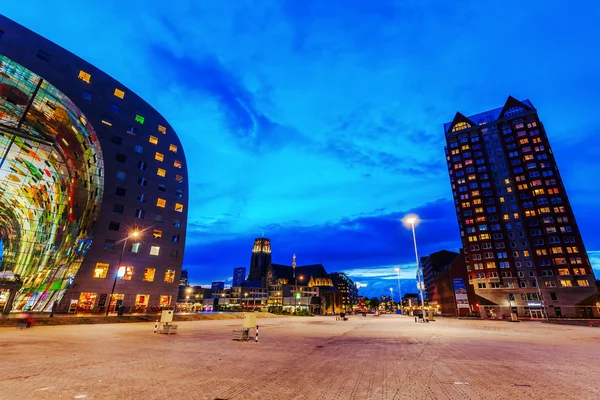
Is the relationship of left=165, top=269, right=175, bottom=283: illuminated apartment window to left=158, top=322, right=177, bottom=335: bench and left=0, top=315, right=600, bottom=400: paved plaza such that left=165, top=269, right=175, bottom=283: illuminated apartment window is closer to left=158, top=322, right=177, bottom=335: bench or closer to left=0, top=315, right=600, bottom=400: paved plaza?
left=158, top=322, right=177, bottom=335: bench

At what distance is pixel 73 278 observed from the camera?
4325 cm

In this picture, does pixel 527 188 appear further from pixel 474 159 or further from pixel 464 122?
pixel 464 122

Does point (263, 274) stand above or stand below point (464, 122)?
below

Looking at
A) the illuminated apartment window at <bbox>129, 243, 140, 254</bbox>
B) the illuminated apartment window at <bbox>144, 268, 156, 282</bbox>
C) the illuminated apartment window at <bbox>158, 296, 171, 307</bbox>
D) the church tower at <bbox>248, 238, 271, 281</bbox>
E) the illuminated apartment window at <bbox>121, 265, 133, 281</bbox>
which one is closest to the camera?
the illuminated apartment window at <bbox>121, 265, 133, 281</bbox>

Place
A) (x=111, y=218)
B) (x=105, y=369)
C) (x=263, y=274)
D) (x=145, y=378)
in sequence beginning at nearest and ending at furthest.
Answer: (x=145, y=378) → (x=105, y=369) → (x=111, y=218) → (x=263, y=274)

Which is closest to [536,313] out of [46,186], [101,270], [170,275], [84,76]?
[170,275]

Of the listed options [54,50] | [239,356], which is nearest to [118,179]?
[54,50]

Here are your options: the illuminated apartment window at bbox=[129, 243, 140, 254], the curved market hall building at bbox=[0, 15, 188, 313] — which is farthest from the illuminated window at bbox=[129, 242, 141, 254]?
the curved market hall building at bbox=[0, 15, 188, 313]

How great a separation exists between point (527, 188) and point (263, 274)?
13253 centimetres

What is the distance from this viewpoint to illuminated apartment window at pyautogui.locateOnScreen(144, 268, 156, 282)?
5184 centimetres

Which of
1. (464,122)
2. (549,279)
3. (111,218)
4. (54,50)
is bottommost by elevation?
(549,279)

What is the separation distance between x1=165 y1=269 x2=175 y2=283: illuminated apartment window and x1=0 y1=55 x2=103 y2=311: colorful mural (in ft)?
48.8

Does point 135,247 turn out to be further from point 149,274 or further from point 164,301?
point 164,301

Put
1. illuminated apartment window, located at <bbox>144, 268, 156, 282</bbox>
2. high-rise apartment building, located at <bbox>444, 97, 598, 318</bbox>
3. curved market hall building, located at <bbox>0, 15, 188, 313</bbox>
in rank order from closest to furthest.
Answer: curved market hall building, located at <bbox>0, 15, 188, 313</bbox> → illuminated apartment window, located at <bbox>144, 268, 156, 282</bbox> → high-rise apartment building, located at <bbox>444, 97, 598, 318</bbox>
